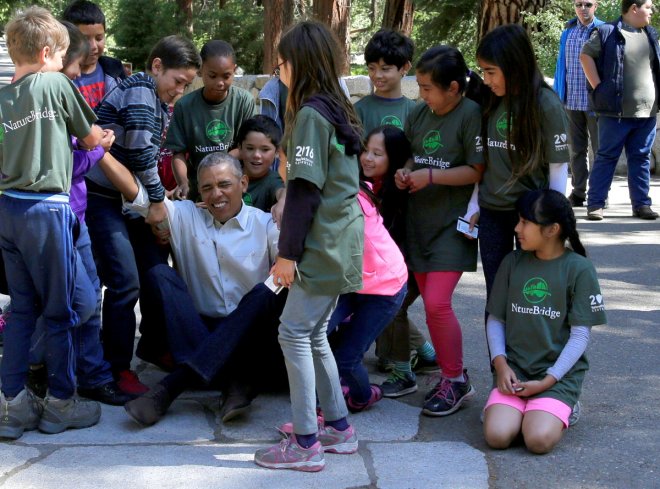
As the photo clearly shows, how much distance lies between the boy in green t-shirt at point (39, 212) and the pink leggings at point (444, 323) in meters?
1.60

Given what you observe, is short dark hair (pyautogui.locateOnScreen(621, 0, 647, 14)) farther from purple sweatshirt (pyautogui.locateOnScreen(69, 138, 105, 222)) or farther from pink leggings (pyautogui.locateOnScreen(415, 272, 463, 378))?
purple sweatshirt (pyautogui.locateOnScreen(69, 138, 105, 222))

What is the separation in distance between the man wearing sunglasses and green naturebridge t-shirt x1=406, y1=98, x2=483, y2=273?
16.5 feet

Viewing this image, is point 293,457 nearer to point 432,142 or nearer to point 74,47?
point 432,142

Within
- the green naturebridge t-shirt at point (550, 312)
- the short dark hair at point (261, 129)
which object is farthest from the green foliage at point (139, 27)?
the green naturebridge t-shirt at point (550, 312)

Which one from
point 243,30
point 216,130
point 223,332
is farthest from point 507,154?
point 243,30

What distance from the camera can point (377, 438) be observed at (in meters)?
4.05

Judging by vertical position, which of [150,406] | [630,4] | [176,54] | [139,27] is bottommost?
[150,406]

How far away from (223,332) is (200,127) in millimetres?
1447

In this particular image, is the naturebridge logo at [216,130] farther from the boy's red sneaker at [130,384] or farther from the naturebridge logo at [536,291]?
the naturebridge logo at [536,291]

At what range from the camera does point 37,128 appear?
3.81 m

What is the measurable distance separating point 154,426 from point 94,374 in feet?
1.45

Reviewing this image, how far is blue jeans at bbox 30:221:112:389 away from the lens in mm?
4133

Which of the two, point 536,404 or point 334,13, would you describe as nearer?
point 536,404

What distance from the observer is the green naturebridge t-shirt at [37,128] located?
12.5ft
